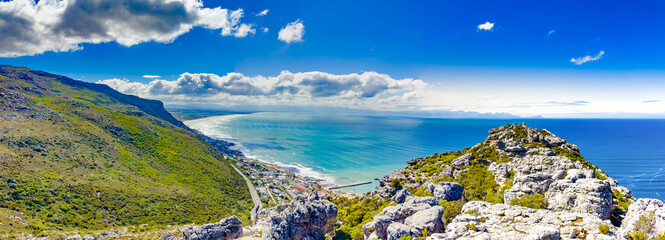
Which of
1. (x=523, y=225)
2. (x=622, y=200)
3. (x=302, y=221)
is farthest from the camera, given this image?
(x=302, y=221)

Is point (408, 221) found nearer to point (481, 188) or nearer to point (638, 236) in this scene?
point (638, 236)

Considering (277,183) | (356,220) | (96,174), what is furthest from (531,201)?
(96,174)

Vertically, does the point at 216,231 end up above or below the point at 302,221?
below

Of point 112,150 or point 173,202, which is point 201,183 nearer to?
point 173,202

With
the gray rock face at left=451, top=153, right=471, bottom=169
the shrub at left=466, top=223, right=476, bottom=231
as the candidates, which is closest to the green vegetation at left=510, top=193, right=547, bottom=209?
the shrub at left=466, top=223, right=476, bottom=231

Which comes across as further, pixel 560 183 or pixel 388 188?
pixel 388 188

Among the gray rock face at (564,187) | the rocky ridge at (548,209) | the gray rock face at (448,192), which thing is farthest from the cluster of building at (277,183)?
the gray rock face at (564,187)

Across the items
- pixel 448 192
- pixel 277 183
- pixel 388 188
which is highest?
pixel 448 192
